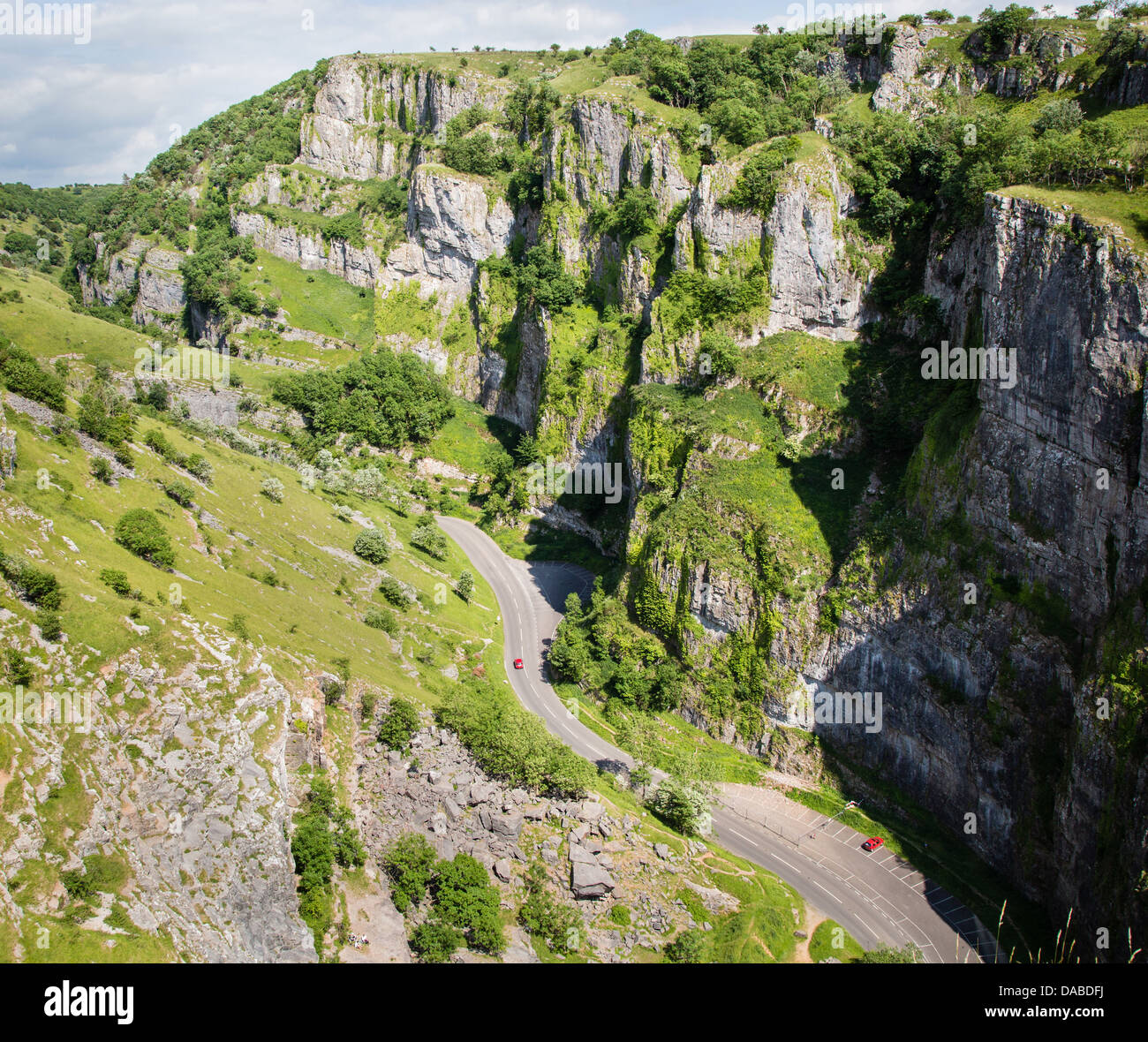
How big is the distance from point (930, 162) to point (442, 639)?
51797mm

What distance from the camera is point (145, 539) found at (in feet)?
135

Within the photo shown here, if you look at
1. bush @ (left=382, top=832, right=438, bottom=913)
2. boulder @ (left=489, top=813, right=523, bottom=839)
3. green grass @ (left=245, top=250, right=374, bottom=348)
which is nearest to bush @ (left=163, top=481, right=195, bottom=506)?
bush @ (left=382, top=832, right=438, bottom=913)

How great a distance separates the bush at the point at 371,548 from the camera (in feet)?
198

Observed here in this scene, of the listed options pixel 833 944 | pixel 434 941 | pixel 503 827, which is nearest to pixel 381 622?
pixel 503 827

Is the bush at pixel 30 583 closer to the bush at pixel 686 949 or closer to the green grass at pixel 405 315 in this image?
the bush at pixel 686 949

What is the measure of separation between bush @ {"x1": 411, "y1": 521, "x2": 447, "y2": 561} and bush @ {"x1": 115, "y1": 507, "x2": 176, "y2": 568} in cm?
2766

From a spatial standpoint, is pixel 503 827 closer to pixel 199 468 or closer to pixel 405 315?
pixel 199 468

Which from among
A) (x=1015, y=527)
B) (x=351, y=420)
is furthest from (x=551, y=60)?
(x=1015, y=527)

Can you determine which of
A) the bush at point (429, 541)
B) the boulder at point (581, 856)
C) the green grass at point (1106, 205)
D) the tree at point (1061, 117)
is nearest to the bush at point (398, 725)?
the boulder at point (581, 856)

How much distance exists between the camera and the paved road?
3966 centimetres

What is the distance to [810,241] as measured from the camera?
61.9m

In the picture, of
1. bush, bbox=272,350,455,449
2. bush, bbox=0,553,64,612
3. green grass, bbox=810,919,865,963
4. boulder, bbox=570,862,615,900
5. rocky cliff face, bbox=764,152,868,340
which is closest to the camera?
bush, bbox=0,553,64,612

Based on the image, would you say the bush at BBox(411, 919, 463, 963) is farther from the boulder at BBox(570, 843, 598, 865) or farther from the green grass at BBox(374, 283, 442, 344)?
the green grass at BBox(374, 283, 442, 344)

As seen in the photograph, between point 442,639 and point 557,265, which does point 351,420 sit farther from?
point 442,639
